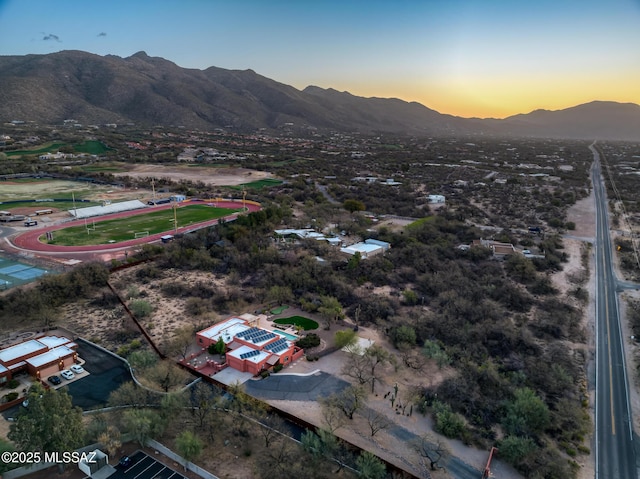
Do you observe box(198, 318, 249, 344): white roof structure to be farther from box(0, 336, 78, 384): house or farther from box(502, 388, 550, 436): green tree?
box(502, 388, 550, 436): green tree

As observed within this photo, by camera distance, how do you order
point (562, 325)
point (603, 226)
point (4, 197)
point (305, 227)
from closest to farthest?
point (562, 325) < point (305, 227) < point (603, 226) < point (4, 197)

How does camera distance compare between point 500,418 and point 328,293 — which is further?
point 328,293

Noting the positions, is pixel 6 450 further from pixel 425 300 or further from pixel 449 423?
pixel 425 300

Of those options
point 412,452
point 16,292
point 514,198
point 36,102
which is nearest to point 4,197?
point 16,292

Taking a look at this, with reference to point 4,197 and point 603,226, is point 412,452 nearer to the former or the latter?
point 603,226

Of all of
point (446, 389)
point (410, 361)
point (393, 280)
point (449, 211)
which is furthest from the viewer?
point (449, 211)

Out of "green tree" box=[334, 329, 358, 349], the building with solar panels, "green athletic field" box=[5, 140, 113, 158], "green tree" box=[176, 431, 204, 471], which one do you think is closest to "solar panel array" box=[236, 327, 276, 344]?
the building with solar panels
